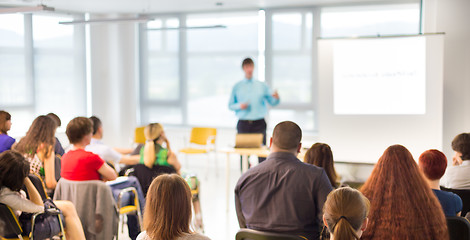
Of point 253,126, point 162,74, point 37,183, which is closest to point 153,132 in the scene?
point 37,183

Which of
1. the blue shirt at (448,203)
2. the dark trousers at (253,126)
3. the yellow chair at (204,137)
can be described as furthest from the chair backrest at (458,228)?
the yellow chair at (204,137)

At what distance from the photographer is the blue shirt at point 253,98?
7391 mm

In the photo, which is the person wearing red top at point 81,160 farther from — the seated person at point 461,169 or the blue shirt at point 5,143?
the seated person at point 461,169

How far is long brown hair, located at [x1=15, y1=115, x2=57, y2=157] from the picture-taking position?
14.6 feet

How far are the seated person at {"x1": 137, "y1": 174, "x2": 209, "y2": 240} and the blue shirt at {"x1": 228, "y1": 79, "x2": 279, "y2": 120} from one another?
5.13 meters

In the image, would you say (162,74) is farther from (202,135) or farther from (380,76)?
(380,76)

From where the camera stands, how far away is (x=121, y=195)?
4.47 m

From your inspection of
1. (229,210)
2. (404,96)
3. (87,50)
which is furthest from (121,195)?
(87,50)

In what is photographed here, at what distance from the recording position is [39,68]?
30.4 ft

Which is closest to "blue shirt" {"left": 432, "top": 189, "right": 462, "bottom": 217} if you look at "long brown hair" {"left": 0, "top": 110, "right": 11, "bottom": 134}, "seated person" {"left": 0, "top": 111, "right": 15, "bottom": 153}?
"seated person" {"left": 0, "top": 111, "right": 15, "bottom": 153}

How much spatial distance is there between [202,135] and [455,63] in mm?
4158

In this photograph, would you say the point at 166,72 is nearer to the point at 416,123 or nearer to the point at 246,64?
the point at 246,64

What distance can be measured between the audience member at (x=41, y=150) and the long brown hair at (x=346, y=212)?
3030mm

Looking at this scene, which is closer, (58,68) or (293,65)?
(293,65)
